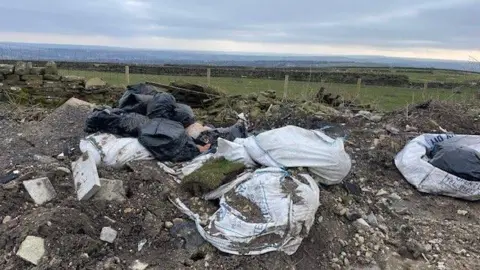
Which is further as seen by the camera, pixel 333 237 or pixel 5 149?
pixel 5 149

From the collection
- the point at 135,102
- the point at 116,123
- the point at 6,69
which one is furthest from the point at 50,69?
the point at 116,123

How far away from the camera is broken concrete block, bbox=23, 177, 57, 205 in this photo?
3.01 meters

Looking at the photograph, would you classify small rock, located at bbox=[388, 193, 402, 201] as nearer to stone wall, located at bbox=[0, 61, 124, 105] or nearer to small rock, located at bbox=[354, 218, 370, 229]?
small rock, located at bbox=[354, 218, 370, 229]

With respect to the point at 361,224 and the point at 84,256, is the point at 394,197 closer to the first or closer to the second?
the point at 361,224

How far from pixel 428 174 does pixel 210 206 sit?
220 cm

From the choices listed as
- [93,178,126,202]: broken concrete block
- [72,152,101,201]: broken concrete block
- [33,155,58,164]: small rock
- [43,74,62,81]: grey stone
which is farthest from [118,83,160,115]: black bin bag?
[43,74,62,81]: grey stone

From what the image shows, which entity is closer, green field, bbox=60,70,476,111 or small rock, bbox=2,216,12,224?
small rock, bbox=2,216,12,224

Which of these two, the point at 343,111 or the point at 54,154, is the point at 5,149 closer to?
the point at 54,154

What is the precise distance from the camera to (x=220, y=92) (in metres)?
7.38

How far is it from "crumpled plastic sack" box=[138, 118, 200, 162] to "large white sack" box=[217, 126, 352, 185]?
1.28 ft

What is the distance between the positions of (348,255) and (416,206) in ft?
3.91

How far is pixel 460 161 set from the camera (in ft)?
12.9

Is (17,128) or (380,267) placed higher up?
(17,128)

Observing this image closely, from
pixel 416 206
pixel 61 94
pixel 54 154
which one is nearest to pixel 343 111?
pixel 416 206
